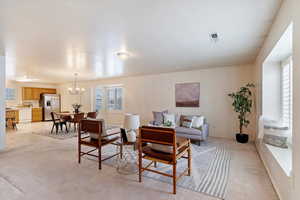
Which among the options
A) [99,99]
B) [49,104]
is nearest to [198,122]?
[99,99]

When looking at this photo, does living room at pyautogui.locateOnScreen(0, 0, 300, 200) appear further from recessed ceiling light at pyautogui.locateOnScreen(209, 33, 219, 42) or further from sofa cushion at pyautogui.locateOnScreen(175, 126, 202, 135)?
sofa cushion at pyautogui.locateOnScreen(175, 126, 202, 135)

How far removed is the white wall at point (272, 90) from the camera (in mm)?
2883

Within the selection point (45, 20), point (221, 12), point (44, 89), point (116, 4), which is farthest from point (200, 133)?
point (44, 89)

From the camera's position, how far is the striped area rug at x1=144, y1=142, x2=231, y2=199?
2.10 metres

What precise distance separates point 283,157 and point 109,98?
6925mm

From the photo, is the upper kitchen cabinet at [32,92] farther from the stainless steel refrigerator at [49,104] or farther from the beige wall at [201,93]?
the beige wall at [201,93]

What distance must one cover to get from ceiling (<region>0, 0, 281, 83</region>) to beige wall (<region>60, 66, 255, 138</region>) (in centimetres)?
140

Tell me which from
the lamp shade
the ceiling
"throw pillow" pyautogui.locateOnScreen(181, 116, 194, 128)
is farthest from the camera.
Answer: "throw pillow" pyautogui.locateOnScreen(181, 116, 194, 128)

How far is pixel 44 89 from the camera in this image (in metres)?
9.06

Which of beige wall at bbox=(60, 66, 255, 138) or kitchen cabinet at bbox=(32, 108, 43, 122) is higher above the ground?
beige wall at bbox=(60, 66, 255, 138)

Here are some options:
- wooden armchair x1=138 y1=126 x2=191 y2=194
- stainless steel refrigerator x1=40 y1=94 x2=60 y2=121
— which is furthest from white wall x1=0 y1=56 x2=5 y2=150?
stainless steel refrigerator x1=40 y1=94 x2=60 y2=121

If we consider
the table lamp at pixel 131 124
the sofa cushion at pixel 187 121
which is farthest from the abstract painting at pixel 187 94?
the table lamp at pixel 131 124

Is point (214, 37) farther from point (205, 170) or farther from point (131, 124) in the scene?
point (205, 170)

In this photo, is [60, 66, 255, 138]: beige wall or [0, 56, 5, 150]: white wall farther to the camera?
[60, 66, 255, 138]: beige wall
